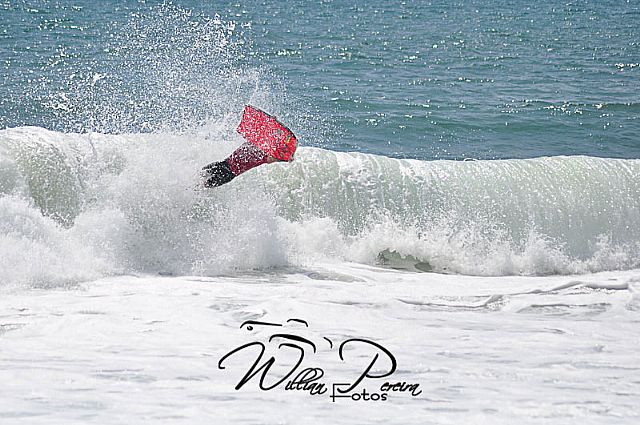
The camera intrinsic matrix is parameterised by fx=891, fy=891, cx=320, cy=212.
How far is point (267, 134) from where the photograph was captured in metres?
7.25

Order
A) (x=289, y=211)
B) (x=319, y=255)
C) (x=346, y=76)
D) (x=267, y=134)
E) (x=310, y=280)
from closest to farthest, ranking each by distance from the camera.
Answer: (x=310, y=280), (x=267, y=134), (x=319, y=255), (x=289, y=211), (x=346, y=76)

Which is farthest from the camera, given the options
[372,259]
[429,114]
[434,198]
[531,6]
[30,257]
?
[531,6]

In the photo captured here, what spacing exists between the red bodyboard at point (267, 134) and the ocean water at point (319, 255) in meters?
0.77

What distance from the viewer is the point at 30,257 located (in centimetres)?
656

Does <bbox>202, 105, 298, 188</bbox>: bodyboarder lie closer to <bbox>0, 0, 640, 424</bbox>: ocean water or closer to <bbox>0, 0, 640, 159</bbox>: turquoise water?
<bbox>0, 0, 640, 424</bbox>: ocean water

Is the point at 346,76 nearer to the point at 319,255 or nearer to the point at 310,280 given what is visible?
the point at 319,255

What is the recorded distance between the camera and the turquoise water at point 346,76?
12.7 meters

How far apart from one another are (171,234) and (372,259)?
180cm

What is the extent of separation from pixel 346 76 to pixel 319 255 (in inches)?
398

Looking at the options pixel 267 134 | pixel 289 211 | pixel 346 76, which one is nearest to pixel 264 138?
pixel 267 134

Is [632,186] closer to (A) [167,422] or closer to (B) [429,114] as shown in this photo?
(B) [429,114]

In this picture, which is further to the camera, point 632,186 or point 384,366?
point 632,186

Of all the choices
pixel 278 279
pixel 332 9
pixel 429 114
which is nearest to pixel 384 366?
pixel 278 279

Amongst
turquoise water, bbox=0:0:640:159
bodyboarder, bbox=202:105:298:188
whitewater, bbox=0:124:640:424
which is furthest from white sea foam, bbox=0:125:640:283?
turquoise water, bbox=0:0:640:159
